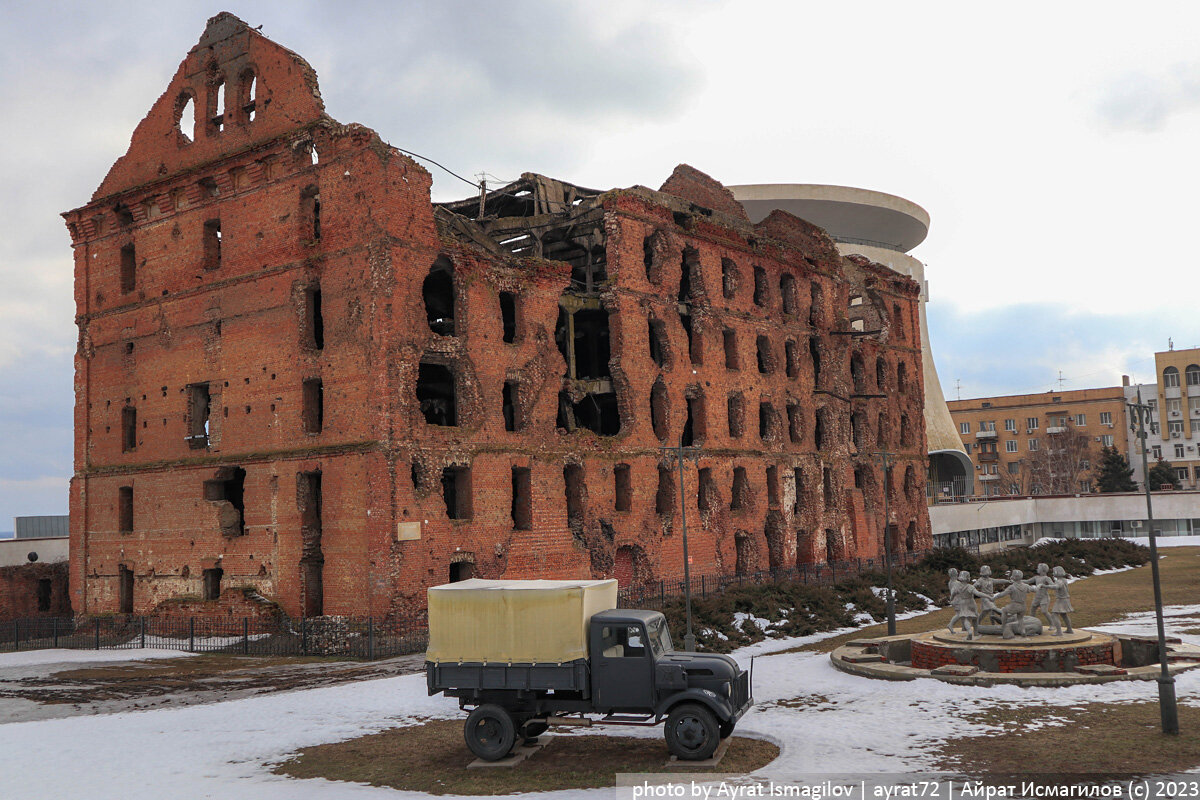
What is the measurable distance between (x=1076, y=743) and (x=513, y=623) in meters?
8.78

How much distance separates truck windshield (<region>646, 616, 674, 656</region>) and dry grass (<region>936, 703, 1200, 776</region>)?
4.32 metres

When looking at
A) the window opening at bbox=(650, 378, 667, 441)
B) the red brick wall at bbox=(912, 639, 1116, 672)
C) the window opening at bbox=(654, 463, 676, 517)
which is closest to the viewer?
the red brick wall at bbox=(912, 639, 1116, 672)

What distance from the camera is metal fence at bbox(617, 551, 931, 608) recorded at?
37.6m

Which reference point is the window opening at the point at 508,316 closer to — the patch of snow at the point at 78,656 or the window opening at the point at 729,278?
the window opening at the point at 729,278

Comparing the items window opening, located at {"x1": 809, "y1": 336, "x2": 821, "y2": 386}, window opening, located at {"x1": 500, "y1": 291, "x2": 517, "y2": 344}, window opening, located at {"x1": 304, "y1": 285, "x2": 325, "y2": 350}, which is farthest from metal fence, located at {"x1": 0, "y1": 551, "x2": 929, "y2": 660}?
window opening, located at {"x1": 500, "y1": 291, "x2": 517, "y2": 344}

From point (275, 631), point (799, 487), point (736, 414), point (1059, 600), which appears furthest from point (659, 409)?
point (1059, 600)

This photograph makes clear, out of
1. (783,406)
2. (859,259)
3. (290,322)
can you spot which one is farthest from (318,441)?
(859,259)

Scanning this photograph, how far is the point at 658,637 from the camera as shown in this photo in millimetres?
15867

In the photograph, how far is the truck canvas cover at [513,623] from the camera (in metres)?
15.5

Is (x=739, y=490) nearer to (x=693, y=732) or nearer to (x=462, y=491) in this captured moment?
(x=462, y=491)

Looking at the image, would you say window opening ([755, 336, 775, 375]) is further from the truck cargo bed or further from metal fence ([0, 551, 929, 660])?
the truck cargo bed

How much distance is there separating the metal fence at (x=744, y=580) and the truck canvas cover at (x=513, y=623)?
→ 18.9 meters

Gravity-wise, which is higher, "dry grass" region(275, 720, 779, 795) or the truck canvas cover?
the truck canvas cover

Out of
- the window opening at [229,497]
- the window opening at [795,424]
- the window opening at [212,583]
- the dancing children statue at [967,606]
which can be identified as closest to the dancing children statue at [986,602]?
the dancing children statue at [967,606]
